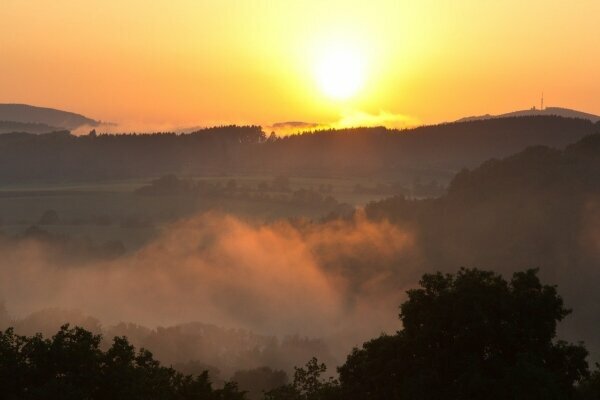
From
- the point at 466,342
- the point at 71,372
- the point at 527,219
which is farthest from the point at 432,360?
the point at 527,219

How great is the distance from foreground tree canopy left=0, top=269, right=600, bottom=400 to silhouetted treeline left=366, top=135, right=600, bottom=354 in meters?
57.0

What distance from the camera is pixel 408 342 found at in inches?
1248

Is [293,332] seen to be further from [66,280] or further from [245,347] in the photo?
[66,280]

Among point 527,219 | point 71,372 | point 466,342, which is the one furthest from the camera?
point 527,219

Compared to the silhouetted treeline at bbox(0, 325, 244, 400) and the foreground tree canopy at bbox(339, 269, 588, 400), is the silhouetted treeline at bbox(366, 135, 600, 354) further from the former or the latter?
the silhouetted treeline at bbox(0, 325, 244, 400)

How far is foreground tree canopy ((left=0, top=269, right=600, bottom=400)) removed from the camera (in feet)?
93.3

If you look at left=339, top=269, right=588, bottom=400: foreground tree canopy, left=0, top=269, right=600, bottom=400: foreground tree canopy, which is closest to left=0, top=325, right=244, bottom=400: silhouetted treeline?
left=0, top=269, right=600, bottom=400: foreground tree canopy

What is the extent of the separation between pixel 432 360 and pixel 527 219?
270 ft

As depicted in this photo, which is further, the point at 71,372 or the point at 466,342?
the point at 466,342

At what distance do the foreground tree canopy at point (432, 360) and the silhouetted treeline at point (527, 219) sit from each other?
56967 mm

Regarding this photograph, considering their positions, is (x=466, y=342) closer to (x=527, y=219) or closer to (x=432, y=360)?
(x=432, y=360)

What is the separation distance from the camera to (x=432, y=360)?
103 ft

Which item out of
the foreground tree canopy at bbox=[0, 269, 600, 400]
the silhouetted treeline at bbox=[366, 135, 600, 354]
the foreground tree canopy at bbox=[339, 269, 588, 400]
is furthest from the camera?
the silhouetted treeline at bbox=[366, 135, 600, 354]

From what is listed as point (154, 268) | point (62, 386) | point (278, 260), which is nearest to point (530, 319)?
point (62, 386)
